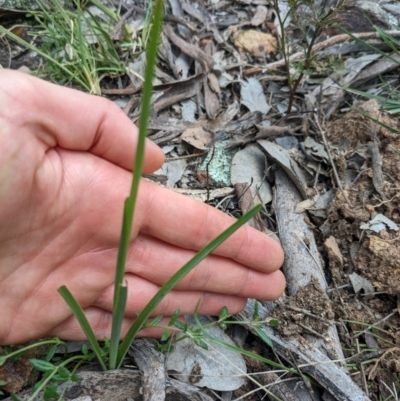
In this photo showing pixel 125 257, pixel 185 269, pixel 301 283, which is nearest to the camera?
pixel 125 257

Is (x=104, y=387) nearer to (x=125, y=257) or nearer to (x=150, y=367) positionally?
(x=150, y=367)

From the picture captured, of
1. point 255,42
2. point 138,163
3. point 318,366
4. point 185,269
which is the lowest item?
point 318,366

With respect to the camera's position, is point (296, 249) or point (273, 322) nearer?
point (273, 322)

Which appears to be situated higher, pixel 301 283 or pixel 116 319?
pixel 116 319

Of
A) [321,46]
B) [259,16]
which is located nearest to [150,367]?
[321,46]

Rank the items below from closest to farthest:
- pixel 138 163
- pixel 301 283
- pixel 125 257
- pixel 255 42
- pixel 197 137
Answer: pixel 138 163
pixel 125 257
pixel 301 283
pixel 197 137
pixel 255 42

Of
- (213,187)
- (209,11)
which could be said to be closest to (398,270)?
(213,187)

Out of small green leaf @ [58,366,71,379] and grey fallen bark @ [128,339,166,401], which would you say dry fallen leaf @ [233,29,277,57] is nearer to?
grey fallen bark @ [128,339,166,401]

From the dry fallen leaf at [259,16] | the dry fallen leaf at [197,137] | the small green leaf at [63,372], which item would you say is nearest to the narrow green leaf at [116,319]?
the small green leaf at [63,372]
